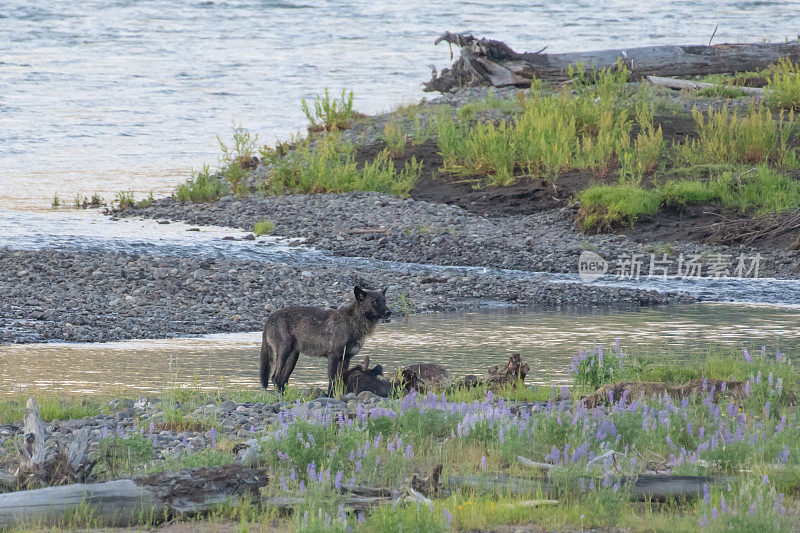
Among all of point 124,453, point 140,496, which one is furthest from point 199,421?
point 140,496

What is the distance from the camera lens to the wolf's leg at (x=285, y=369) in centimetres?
970

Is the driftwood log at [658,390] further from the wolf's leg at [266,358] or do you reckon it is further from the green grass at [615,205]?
the green grass at [615,205]

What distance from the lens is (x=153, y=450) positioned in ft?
22.1

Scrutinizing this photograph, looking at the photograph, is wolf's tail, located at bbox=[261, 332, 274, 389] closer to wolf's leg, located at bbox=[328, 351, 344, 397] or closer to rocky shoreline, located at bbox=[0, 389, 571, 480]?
wolf's leg, located at bbox=[328, 351, 344, 397]

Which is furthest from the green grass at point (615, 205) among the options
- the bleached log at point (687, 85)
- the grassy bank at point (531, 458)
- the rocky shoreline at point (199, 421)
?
the grassy bank at point (531, 458)

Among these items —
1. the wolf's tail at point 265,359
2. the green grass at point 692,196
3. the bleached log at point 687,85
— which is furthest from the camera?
the bleached log at point 687,85

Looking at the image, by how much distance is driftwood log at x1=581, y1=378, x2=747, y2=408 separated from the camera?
26.3 feet

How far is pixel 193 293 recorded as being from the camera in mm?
15141

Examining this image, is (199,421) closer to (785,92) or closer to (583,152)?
(583,152)

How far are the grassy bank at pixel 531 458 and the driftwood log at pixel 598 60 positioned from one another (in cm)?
2318

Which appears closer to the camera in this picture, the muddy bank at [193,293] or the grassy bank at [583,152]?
the muddy bank at [193,293]

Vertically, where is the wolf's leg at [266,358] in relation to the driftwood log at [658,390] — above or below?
below

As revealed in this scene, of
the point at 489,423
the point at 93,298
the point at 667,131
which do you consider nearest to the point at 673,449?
the point at 489,423

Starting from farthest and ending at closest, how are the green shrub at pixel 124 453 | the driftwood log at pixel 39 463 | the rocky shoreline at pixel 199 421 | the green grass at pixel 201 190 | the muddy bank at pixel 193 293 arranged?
the green grass at pixel 201 190 < the muddy bank at pixel 193 293 < the rocky shoreline at pixel 199 421 < the green shrub at pixel 124 453 < the driftwood log at pixel 39 463
